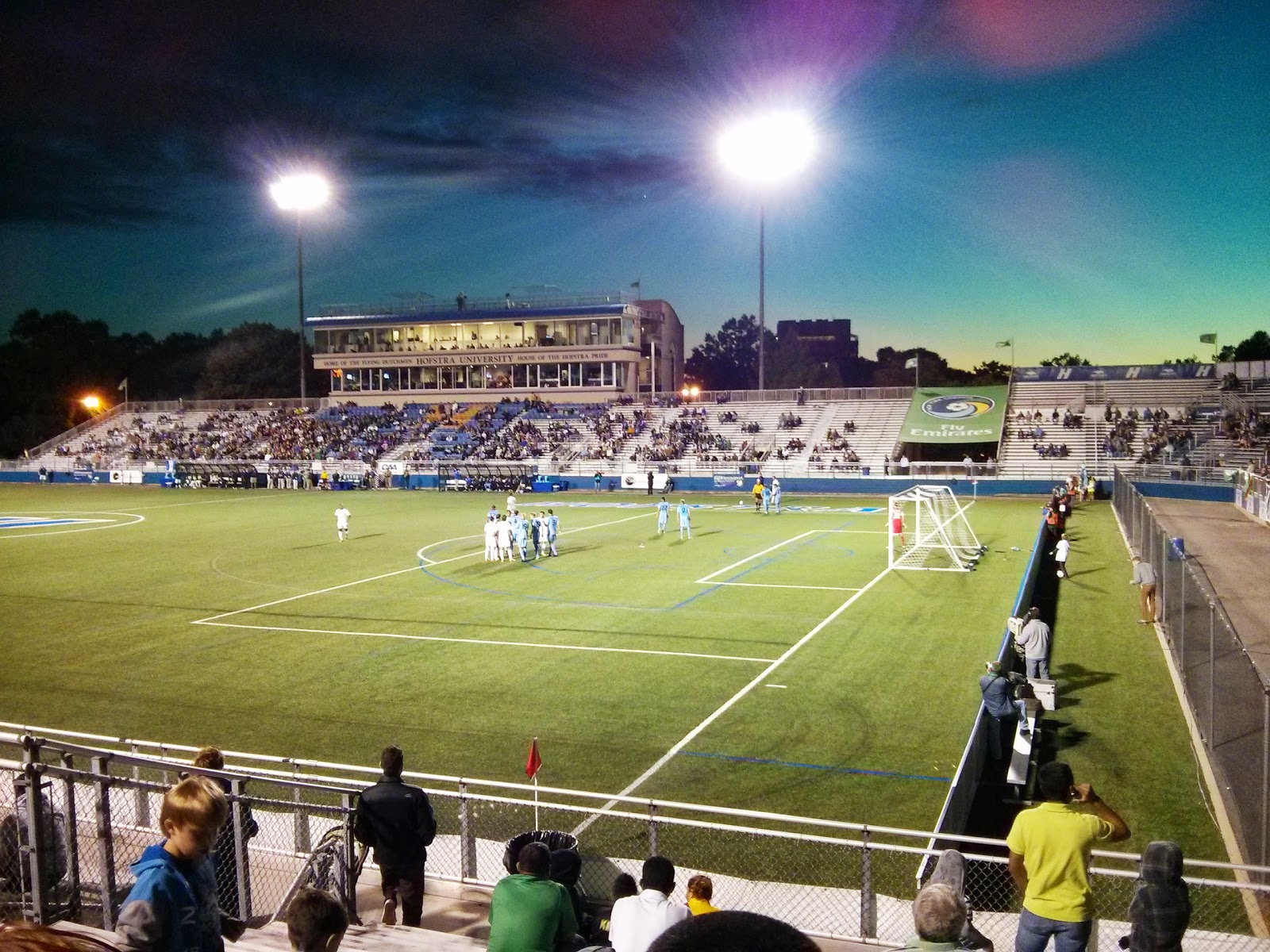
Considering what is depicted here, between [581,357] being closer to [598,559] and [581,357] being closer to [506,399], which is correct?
[506,399]

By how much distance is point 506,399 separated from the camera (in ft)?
254

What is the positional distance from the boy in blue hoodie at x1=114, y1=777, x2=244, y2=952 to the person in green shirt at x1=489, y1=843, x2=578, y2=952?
1700mm

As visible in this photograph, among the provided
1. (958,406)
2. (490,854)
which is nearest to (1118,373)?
(958,406)

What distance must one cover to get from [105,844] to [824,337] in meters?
135

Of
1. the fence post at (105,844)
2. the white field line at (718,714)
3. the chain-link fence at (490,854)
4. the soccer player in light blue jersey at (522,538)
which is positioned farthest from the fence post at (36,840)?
the soccer player in light blue jersey at (522,538)

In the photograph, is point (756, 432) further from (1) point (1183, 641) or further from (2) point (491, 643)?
(1) point (1183, 641)

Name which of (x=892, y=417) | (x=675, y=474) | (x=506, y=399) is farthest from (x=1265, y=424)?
(x=506, y=399)

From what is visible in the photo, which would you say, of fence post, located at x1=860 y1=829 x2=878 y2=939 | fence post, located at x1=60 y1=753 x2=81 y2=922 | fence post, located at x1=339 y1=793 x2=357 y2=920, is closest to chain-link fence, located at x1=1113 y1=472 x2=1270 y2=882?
fence post, located at x1=860 y1=829 x2=878 y2=939

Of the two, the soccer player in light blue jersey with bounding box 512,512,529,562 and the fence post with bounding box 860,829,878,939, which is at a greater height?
the soccer player in light blue jersey with bounding box 512,512,529,562

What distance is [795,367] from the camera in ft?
355

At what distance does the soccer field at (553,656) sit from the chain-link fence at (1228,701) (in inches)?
117

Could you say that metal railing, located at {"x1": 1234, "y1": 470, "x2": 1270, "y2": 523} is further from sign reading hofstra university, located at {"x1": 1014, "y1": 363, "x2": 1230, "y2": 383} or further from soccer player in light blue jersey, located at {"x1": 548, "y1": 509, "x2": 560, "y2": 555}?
soccer player in light blue jersey, located at {"x1": 548, "y1": 509, "x2": 560, "y2": 555}

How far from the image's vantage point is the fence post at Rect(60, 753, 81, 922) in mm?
5387

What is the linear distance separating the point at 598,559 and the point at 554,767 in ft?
56.1
